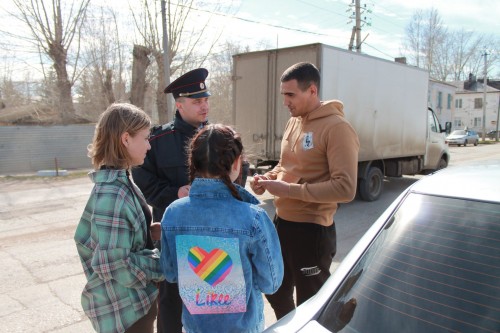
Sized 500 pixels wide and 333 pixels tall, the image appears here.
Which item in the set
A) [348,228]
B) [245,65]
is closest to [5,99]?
[245,65]

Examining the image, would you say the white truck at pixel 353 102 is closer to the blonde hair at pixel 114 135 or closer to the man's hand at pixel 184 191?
the man's hand at pixel 184 191

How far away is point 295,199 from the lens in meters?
2.56

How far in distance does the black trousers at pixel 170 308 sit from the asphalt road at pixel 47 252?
1.26 m

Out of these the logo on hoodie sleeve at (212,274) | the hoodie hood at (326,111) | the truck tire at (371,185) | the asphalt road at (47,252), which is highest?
the hoodie hood at (326,111)

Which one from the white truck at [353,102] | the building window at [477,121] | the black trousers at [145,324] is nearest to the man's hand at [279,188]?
the black trousers at [145,324]

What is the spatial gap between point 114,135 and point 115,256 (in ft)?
1.87

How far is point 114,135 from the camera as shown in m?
1.87

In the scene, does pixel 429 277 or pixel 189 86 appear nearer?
pixel 429 277

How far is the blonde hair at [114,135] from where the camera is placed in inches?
73.7

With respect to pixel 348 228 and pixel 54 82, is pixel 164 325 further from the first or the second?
pixel 54 82

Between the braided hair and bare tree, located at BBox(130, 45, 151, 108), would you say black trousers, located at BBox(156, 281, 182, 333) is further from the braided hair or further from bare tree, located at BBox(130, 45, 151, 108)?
bare tree, located at BBox(130, 45, 151, 108)

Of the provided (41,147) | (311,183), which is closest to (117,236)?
(311,183)

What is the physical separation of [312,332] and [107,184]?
1104 millimetres

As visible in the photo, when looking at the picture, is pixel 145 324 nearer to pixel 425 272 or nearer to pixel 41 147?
pixel 425 272
